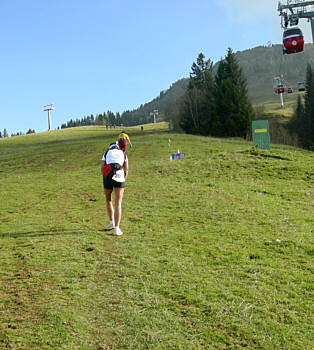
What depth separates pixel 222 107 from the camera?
6419 cm

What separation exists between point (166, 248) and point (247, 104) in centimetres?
6093

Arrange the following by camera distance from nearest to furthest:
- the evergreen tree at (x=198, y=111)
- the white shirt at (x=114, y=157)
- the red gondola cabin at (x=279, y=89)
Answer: the white shirt at (x=114, y=157) → the red gondola cabin at (x=279, y=89) → the evergreen tree at (x=198, y=111)

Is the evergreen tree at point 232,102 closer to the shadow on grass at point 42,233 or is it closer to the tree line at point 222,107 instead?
the tree line at point 222,107

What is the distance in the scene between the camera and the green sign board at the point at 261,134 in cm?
2413

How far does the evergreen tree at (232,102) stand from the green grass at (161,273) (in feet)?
167

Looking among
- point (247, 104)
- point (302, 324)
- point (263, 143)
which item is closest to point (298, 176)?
Answer: point (263, 143)

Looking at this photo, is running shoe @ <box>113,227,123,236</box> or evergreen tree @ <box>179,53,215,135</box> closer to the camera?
running shoe @ <box>113,227,123,236</box>

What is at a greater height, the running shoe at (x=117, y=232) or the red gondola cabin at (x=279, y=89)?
the red gondola cabin at (x=279, y=89)

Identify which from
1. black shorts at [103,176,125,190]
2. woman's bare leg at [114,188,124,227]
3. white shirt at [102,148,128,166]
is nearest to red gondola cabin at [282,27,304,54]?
white shirt at [102,148,128,166]

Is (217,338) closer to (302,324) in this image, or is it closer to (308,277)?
(302,324)

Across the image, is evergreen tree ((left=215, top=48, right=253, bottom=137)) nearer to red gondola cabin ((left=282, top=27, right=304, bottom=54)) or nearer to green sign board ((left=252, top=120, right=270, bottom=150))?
green sign board ((left=252, top=120, right=270, bottom=150))

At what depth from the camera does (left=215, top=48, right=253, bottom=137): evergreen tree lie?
62.9 m

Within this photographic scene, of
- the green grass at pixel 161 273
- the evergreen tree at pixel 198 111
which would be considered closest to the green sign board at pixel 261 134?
the green grass at pixel 161 273

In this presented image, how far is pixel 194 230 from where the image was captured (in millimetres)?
9000
